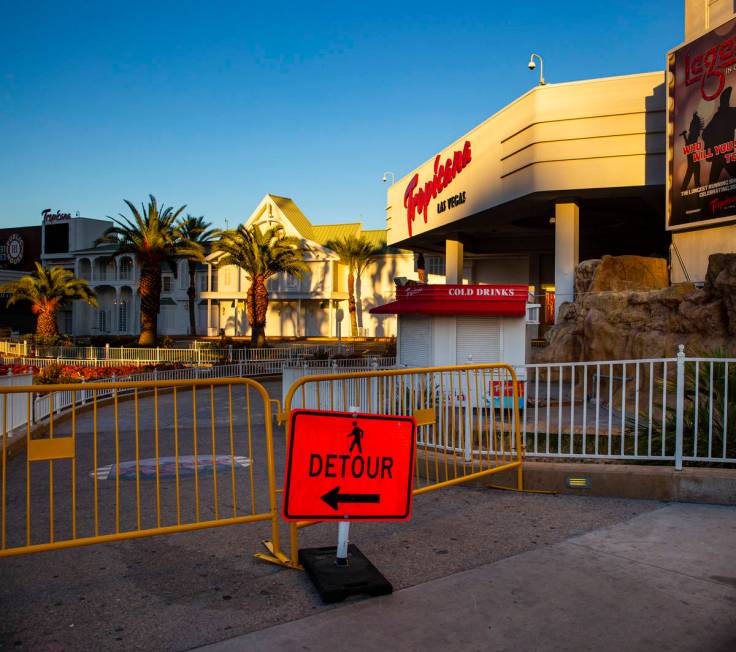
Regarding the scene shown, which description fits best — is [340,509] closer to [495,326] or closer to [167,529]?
[167,529]

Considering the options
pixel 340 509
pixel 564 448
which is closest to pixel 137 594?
pixel 340 509

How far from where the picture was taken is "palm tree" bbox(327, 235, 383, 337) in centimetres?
5288

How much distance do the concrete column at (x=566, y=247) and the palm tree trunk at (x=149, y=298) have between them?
79.4ft

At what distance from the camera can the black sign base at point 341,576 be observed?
443cm

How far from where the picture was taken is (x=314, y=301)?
55.5m

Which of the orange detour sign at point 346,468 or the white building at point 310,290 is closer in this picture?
the orange detour sign at point 346,468

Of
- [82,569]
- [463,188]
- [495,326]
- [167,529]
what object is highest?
[463,188]

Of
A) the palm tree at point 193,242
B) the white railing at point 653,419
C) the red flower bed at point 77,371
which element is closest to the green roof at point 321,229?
the palm tree at point 193,242

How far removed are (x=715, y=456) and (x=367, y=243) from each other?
46.9 metres

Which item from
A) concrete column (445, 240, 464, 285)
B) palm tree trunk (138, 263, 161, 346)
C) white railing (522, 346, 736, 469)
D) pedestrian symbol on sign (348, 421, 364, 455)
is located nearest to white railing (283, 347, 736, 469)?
white railing (522, 346, 736, 469)

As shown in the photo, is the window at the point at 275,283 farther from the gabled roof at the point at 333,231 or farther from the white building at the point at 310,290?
the gabled roof at the point at 333,231

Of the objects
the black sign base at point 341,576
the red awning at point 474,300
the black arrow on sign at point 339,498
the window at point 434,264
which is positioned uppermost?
the window at point 434,264

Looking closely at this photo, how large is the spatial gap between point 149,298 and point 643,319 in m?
31.0

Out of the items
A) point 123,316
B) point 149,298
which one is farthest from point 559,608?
point 123,316
